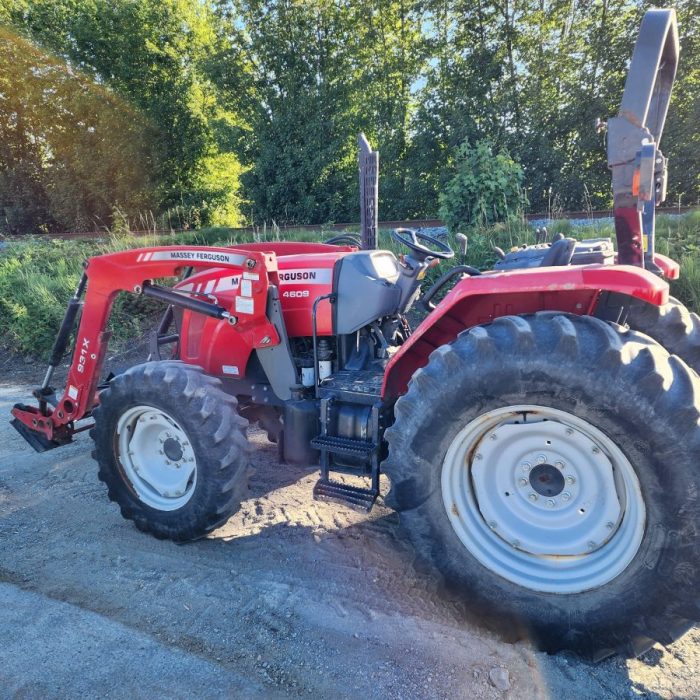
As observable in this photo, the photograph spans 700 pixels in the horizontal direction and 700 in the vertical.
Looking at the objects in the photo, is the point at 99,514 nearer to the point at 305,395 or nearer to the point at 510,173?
the point at 305,395

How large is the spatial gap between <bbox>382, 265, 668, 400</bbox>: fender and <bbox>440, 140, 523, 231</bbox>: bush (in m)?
5.80

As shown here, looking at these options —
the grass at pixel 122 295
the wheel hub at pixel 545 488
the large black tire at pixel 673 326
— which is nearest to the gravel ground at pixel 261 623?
the wheel hub at pixel 545 488

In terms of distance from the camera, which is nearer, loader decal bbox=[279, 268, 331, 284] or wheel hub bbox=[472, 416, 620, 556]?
wheel hub bbox=[472, 416, 620, 556]

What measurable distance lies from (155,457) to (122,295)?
5962mm

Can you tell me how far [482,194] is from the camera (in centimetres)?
826

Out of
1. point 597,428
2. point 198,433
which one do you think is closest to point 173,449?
→ point 198,433

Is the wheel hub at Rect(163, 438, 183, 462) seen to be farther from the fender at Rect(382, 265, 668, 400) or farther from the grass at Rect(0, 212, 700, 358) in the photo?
the grass at Rect(0, 212, 700, 358)

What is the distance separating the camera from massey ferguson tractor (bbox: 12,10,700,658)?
1842 millimetres

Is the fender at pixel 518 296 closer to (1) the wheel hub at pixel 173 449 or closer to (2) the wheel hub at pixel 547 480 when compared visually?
(2) the wheel hub at pixel 547 480

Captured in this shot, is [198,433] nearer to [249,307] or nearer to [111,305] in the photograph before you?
[249,307]

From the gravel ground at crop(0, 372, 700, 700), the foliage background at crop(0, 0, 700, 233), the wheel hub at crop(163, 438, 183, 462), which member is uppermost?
the foliage background at crop(0, 0, 700, 233)

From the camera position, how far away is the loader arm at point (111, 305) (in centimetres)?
294

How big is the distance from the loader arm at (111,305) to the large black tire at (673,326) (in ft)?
6.31

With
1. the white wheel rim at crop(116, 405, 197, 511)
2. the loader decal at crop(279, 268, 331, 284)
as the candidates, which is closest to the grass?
the loader decal at crop(279, 268, 331, 284)
